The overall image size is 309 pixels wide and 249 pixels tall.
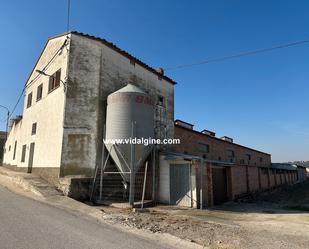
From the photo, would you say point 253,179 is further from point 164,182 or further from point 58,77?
point 58,77

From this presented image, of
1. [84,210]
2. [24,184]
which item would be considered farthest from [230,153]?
[84,210]

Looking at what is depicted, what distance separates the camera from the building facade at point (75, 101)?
13617 mm

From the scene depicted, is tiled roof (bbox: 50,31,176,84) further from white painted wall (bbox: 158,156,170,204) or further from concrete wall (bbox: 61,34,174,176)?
white painted wall (bbox: 158,156,170,204)

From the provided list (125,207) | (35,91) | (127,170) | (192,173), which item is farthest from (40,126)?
(192,173)

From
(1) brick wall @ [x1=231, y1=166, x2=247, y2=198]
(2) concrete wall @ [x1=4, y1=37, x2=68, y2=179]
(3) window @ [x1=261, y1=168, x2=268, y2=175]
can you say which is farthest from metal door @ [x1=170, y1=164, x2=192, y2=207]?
(3) window @ [x1=261, y1=168, x2=268, y2=175]

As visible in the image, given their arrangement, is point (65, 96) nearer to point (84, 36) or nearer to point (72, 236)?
point (84, 36)

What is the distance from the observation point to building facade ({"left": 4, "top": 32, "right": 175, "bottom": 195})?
13.6 metres

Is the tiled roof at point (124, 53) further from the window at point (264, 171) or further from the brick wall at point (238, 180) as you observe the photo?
the window at point (264, 171)

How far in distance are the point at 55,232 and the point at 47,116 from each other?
10965 millimetres

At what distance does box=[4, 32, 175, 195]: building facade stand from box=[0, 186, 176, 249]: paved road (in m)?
5.04

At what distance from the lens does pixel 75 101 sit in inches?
556

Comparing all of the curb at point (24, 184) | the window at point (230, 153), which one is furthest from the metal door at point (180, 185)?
the window at point (230, 153)

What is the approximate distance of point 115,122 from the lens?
13102mm

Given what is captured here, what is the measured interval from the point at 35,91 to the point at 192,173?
13.3m
